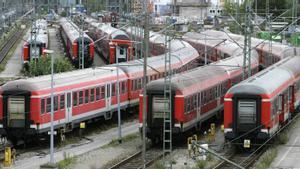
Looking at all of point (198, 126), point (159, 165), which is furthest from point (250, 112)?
point (198, 126)

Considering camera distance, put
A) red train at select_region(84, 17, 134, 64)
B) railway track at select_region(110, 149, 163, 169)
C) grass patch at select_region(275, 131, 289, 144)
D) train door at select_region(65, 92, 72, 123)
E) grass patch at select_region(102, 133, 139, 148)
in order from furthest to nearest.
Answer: red train at select_region(84, 17, 134, 64) < train door at select_region(65, 92, 72, 123) < grass patch at select_region(102, 133, 139, 148) < grass patch at select_region(275, 131, 289, 144) < railway track at select_region(110, 149, 163, 169)

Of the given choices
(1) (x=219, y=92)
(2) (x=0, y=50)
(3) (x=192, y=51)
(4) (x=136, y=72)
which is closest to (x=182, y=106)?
(1) (x=219, y=92)

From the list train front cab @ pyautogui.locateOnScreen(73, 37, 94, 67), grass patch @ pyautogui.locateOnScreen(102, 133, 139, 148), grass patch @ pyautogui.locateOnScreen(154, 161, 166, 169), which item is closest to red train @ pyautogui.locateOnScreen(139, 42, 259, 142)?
grass patch @ pyautogui.locateOnScreen(102, 133, 139, 148)

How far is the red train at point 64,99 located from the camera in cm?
3116

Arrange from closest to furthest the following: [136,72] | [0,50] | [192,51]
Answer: [136,72], [192,51], [0,50]

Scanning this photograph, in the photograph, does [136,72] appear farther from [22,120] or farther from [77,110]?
[22,120]

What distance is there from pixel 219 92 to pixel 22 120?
11.6 metres

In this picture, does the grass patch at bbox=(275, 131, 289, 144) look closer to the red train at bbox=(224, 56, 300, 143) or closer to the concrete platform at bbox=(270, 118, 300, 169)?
the concrete platform at bbox=(270, 118, 300, 169)

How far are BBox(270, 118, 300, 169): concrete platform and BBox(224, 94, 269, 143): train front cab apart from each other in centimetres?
120

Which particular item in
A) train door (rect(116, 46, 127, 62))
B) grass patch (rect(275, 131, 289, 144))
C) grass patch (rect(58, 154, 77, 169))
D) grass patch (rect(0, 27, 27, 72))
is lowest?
grass patch (rect(58, 154, 77, 169))

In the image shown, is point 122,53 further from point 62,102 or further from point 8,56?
point 62,102

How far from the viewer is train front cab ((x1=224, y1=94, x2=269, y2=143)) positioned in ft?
94.8

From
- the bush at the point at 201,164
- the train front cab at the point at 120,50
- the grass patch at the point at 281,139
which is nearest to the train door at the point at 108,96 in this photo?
the grass patch at the point at 281,139

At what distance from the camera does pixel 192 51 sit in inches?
2249
